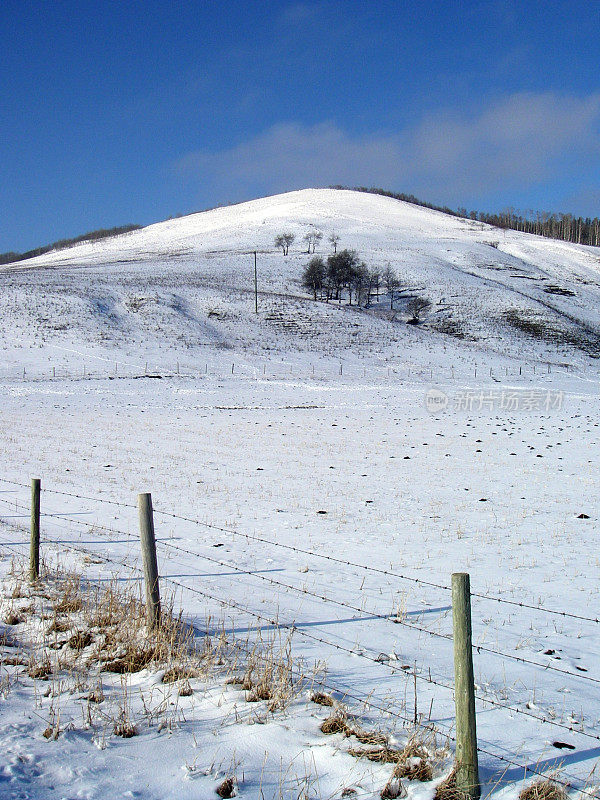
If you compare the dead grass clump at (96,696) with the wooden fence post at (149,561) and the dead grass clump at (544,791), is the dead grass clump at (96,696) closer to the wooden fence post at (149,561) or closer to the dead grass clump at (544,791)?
the wooden fence post at (149,561)

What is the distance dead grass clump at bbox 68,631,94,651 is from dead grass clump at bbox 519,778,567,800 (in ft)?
13.2

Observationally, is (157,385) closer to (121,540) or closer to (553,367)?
(121,540)

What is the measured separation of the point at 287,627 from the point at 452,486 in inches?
394

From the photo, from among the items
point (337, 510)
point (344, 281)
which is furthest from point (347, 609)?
point (344, 281)

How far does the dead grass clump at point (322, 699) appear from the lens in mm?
4973

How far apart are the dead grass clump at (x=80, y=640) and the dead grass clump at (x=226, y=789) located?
251 centimetres

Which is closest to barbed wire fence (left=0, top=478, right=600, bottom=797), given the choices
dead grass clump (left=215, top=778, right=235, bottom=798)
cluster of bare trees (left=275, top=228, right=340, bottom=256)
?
dead grass clump (left=215, top=778, right=235, bottom=798)

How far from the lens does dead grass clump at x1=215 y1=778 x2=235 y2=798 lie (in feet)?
12.6

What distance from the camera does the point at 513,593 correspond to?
28.8 feet

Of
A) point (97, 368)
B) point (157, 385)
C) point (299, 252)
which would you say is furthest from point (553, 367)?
point (299, 252)

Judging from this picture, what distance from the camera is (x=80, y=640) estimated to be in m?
5.95

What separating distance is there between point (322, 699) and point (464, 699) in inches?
57.7

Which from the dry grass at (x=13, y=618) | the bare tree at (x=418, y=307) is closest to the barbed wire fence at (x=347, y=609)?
the dry grass at (x=13, y=618)

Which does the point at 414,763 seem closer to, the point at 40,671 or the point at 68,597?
the point at 40,671
